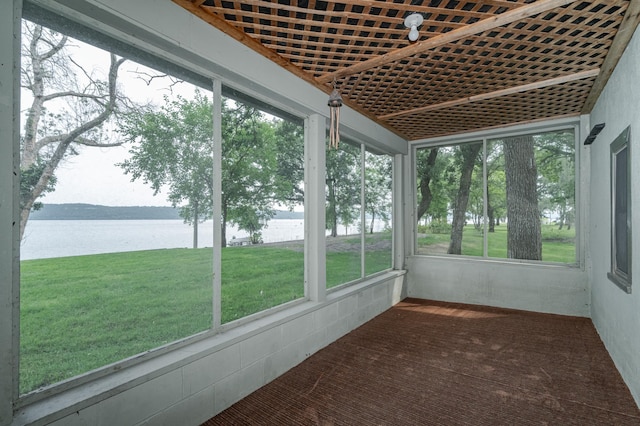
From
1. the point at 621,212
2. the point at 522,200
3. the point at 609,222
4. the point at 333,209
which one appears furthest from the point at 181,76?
the point at 522,200

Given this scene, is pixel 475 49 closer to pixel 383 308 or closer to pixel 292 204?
pixel 292 204

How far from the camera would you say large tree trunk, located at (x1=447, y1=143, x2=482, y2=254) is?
493 centimetres

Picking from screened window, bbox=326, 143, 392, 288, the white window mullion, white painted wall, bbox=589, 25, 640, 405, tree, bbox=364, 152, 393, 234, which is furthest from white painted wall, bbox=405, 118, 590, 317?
the white window mullion

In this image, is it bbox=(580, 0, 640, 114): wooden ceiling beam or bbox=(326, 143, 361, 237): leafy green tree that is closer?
bbox=(580, 0, 640, 114): wooden ceiling beam

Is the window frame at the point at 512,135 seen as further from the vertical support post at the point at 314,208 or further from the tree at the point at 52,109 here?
the tree at the point at 52,109

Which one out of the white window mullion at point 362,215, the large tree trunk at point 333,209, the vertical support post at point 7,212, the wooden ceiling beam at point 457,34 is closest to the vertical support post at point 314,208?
the large tree trunk at point 333,209

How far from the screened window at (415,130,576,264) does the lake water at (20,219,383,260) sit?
3.78 m

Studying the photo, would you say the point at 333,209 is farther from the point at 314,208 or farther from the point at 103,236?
the point at 103,236

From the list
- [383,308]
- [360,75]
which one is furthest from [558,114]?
[383,308]

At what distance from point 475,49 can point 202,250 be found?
2.46 metres

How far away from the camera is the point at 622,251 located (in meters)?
2.60

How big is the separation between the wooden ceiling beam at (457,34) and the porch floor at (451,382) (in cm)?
246

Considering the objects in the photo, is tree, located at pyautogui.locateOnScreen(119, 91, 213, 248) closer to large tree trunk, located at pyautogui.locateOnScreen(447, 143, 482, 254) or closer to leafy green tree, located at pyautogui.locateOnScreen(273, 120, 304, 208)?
leafy green tree, located at pyautogui.locateOnScreen(273, 120, 304, 208)

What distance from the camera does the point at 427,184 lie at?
5332 mm
